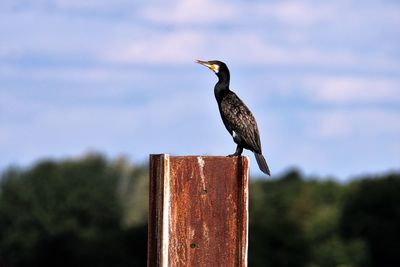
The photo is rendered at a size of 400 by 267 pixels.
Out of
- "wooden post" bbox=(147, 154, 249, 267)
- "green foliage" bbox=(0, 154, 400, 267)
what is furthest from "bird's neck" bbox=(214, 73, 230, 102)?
"green foliage" bbox=(0, 154, 400, 267)

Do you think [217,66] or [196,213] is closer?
[196,213]

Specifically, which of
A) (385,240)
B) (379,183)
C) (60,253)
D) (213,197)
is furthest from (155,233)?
(379,183)

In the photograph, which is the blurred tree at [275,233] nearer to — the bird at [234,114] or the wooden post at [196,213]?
the bird at [234,114]

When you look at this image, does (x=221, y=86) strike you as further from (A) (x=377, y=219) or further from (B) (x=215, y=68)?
(A) (x=377, y=219)

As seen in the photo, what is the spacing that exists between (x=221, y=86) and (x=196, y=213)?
315 inches

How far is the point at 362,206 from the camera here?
510 ft

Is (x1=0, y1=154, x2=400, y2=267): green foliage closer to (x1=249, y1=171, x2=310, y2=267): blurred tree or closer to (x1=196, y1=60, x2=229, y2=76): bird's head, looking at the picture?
(x1=249, y1=171, x2=310, y2=267): blurred tree

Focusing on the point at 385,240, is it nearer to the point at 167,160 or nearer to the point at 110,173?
the point at 110,173

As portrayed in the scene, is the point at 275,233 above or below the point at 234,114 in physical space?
above

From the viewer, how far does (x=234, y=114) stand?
56.0ft

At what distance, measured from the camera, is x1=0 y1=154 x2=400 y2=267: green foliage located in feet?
450

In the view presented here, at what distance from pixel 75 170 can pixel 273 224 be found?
2449 centimetres

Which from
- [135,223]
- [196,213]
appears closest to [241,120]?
[196,213]

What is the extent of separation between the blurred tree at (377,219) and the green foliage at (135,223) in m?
0.10
